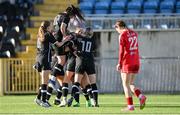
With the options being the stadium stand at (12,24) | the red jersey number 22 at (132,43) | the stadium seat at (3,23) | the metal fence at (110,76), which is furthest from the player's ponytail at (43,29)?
the stadium seat at (3,23)

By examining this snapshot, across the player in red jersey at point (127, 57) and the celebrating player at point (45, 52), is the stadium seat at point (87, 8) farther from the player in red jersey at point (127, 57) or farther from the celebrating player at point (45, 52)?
the player in red jersey at point (127, 57)

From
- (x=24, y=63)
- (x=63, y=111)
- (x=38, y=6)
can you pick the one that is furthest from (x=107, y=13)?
(x=63, y=111)

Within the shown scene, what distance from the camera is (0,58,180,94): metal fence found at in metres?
32.2

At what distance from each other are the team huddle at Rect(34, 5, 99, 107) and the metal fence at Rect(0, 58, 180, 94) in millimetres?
8455

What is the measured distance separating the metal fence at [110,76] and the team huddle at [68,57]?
8455mm

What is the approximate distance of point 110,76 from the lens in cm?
3259

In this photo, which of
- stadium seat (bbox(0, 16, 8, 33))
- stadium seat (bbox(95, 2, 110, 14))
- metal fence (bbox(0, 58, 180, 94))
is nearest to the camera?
metal fence (bbox(0, 58, 180, 94))

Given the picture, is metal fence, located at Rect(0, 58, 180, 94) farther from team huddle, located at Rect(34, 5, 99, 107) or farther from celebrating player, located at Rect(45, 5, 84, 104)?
team huddle, located at Rect(34, 5, 99, 107)

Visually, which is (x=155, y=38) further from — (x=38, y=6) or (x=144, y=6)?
(x=38, y=6)

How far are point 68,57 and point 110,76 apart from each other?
8.95 metres

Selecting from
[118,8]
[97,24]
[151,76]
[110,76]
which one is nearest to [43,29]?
[110,76]

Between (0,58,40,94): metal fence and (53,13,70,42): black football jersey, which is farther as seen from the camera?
(0,58,40,94): metal fence

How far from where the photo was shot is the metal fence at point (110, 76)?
32156 mm

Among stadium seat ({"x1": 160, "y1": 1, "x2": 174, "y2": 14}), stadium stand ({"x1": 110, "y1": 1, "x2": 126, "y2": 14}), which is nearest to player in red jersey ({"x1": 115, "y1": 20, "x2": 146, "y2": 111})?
stadium seat ({"x1": 160, "y1": 1, "x2": 174, "y2": 14})
